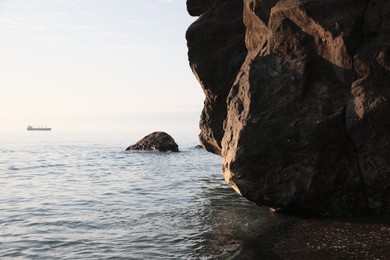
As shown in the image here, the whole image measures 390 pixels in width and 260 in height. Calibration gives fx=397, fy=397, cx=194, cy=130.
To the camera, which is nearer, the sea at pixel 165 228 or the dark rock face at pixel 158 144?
the sea at pixel 165 228

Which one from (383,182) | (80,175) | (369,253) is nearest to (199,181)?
(80,175)

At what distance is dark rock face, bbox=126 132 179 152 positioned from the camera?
5475 cm

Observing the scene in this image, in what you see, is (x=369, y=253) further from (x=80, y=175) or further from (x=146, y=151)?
(x=146, y=151)

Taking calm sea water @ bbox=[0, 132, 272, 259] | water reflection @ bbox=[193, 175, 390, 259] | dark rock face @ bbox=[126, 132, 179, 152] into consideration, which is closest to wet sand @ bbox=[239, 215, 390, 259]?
water reflection @ bbox=[193, 175, 390, 259]

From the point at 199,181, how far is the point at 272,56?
43.1 ft

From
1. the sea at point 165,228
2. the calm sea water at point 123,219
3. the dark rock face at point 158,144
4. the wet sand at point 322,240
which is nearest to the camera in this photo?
the wet sand at point 322,240

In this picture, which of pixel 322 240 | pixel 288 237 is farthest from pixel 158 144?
pixel 322 240

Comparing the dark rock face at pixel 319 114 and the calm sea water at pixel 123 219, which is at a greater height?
the dark rock face at pixel 319 114

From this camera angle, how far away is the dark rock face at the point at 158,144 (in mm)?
54750

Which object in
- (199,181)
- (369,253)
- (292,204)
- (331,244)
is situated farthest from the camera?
(199,181)

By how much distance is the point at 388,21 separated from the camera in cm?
1114

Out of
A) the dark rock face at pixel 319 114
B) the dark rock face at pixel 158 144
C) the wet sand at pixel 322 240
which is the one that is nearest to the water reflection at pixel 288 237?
the wet sand at pixel 322 240

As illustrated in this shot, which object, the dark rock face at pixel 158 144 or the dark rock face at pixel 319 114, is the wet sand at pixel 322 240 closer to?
the dark rock face at pixel 319 114

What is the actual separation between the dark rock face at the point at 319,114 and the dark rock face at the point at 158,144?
4229cm
